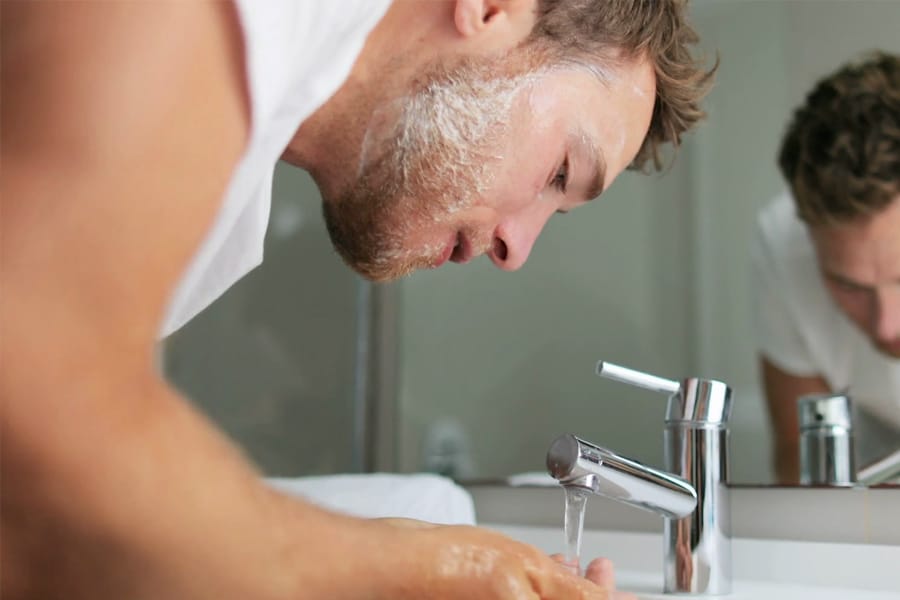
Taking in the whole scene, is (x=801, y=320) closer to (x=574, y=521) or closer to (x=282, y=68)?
(x=574, y=521)

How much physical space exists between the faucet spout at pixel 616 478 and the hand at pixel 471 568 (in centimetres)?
14

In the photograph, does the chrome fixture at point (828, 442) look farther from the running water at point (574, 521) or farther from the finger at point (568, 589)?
the finger at point (568, 589)

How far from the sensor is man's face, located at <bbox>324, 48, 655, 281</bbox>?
0.85 m

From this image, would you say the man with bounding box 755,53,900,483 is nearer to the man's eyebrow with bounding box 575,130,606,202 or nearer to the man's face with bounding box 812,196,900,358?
the man's face with bounding box 812,196,900,358

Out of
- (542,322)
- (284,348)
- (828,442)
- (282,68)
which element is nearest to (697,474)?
(828,442)

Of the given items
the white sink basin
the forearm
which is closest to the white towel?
the white sink basin

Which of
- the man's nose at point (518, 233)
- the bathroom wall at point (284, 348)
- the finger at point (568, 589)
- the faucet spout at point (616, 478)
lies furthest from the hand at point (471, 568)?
the bathroom wall at point (284, 348)

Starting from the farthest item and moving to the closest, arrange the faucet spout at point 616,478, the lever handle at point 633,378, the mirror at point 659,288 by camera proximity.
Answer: the mirror at point 659,288, the lever handle at point 633,378, the faucet spout at point 616,478

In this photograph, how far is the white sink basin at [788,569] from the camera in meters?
0.92

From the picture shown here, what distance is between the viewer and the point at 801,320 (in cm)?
108

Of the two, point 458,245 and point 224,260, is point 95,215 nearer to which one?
point 224,260

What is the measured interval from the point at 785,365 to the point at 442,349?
49 cm

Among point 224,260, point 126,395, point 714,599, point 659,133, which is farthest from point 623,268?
point 126,395

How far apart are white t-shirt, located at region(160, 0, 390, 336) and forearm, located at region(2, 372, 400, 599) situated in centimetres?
14
